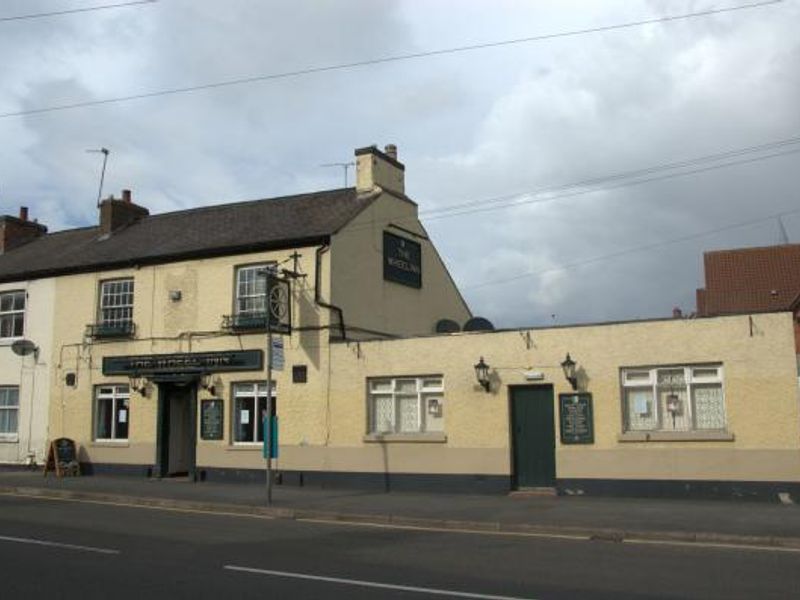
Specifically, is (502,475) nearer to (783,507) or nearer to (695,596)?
(783,507)

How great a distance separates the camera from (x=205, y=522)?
51.0 feet

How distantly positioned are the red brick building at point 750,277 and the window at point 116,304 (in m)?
29.4

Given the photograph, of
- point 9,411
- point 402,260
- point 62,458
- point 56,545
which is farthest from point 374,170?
point 56,545

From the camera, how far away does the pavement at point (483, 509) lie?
13508mm

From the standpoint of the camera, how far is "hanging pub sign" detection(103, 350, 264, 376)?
75.8ft

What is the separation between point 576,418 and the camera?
63.2ft

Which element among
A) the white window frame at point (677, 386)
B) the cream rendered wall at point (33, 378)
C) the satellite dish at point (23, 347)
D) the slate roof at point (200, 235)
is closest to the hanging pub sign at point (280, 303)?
the slate roof at point (200, 235)

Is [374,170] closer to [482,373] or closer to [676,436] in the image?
[482,373]

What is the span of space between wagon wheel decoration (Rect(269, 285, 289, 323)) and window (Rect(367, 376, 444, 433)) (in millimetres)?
2763

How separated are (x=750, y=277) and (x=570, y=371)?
30277 millimetres

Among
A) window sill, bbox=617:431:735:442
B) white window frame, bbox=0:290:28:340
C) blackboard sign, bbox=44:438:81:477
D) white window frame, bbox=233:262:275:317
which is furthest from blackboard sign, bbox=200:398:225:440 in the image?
window sill, bbox=617:431:735:442

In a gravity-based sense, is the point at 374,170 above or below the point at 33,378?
above

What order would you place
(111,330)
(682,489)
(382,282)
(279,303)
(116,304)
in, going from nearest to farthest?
(682,489) → (279,303) → (382,282) → (111,330) → (116,304)

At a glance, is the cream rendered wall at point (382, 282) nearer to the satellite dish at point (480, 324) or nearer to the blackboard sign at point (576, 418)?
the satellite dish at point (480, 324)
